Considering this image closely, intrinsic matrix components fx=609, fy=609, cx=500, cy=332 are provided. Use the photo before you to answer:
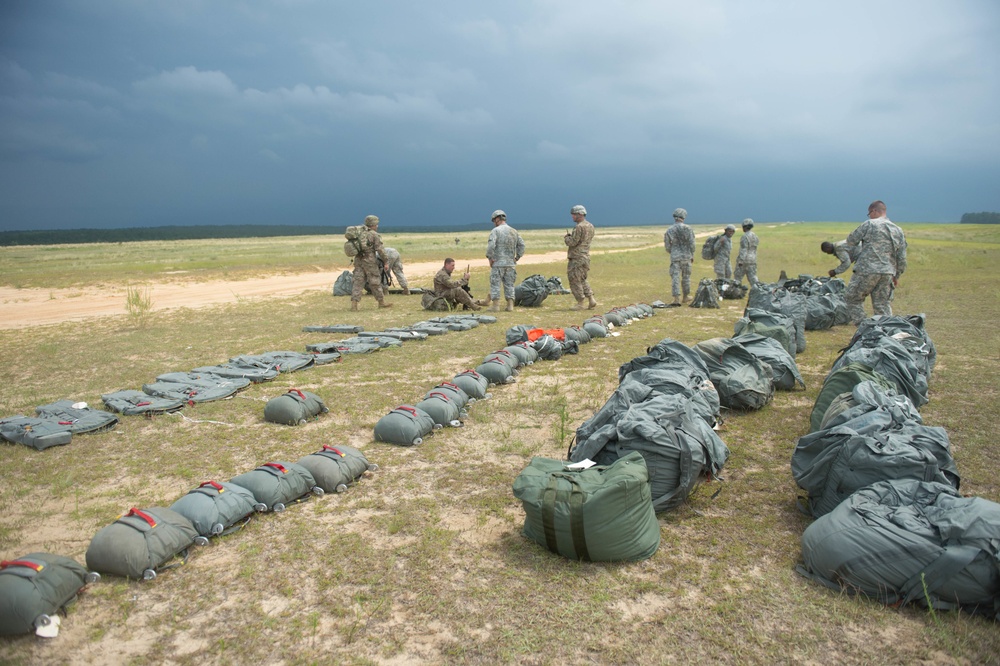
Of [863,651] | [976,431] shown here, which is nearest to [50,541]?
[863,651]

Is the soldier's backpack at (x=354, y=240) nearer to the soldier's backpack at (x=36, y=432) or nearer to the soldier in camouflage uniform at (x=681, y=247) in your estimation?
the soldier in camouflage uniform at (x=681, y=247)

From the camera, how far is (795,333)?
408 inches

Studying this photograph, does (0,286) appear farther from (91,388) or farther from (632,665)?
(632,665)

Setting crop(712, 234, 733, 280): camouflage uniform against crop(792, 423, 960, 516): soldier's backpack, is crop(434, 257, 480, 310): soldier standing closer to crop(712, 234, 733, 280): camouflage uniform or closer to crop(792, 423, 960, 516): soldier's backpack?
crop(712, 234, 733, 280): camouflage uniform

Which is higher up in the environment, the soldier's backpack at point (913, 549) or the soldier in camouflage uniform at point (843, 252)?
the soldier in camouflage uniform at point (843, 252)

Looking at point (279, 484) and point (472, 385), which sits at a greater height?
point (472, 385)

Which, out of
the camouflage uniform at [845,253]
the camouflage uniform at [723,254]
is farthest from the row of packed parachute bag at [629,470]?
the camouflage uniform at [723,254]

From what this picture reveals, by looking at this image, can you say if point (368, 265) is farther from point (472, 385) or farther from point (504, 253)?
point (472, 385)

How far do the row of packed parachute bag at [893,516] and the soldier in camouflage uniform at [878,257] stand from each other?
6439 mm

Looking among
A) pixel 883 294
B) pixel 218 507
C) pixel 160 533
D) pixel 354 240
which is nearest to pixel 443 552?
pixel 218 507

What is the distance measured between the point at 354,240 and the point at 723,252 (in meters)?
10.9

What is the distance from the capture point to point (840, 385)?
5.95m

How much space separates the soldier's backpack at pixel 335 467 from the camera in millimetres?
5117

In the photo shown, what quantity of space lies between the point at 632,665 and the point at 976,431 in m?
5.39
